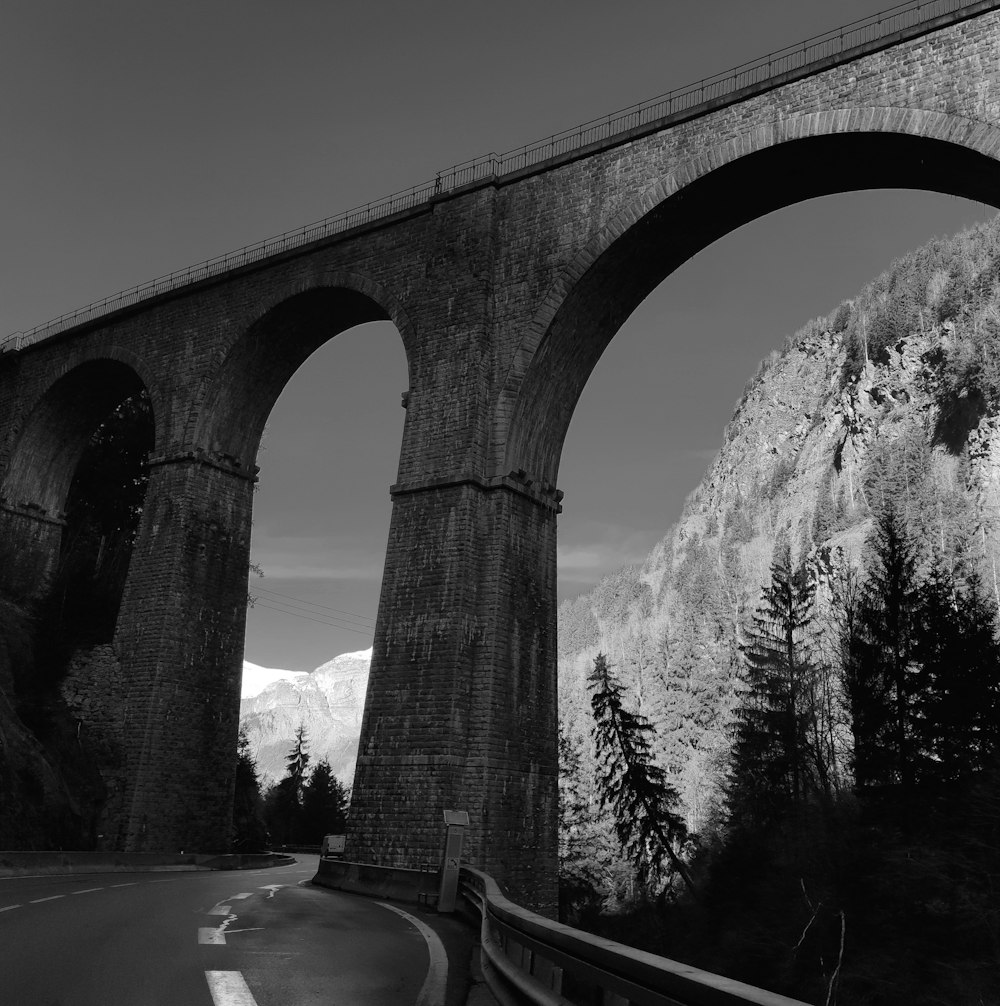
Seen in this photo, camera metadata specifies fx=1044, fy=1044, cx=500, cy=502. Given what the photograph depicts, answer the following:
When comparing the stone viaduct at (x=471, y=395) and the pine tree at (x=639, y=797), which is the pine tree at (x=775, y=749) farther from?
the stone viaduct at (x=471, y=395)

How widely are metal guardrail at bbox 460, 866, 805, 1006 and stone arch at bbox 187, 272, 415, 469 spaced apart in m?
17.2

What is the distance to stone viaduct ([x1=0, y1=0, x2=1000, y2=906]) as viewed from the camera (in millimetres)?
17062

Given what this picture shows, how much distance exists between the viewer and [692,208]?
62.4 feet

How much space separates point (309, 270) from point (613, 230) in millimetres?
7715

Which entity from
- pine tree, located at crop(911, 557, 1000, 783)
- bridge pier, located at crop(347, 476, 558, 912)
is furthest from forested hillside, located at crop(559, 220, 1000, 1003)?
bridge pier, located at crop(347, 476, 558, 912)

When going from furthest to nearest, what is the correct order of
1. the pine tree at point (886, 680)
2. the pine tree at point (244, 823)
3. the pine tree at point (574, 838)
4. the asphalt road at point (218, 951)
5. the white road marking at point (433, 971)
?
the pine tree at point (574, 838) → the pine tree at point (244, 823) → the pine tree at point (886, 680) → the white road marking at point (433, 971) → the asphalt road at point (218, 951)

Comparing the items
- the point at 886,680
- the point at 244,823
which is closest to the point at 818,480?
the point at 886,680

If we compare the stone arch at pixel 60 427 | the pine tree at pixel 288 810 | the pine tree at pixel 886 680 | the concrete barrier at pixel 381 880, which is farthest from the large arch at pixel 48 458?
the pine tree at pixel 288 810

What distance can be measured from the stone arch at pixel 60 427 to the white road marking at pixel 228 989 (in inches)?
909

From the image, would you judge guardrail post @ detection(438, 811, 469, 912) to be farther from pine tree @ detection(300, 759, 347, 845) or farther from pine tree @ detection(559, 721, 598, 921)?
pine tree @ detection(300, 759, 347, 845)

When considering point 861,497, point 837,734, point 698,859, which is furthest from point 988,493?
point 698,859

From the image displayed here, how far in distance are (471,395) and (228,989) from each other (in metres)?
13.7

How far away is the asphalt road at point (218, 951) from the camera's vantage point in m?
Answer: 6.60

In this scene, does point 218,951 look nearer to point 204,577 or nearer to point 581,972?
point 581,972
